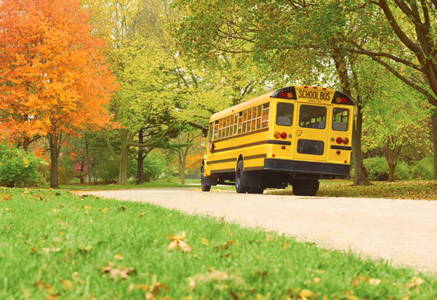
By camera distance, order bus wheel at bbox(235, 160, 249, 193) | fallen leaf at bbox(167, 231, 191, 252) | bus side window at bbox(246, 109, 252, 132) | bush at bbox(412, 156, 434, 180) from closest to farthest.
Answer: fallen leaf at bbox(167, 231, 191, 252), bus side window at bbox(246, 109, 252, 132), bus wheel at bbox(235, 160, 249, 193), bush at bbox(412, 156, 434, 180)

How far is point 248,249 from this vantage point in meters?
4.62

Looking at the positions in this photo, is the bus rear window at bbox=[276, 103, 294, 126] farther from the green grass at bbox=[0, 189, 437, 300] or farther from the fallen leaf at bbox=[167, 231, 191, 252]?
the fallen leaf at bbox=[167, 231, 191, 252]

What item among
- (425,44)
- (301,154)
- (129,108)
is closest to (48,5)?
(129,108)

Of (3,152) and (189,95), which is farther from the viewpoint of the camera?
(189,95)

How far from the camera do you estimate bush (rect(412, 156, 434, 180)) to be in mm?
34750

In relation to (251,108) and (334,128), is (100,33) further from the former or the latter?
(334,128)

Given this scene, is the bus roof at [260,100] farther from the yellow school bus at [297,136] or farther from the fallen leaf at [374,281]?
the fallen leaf at [374,281]

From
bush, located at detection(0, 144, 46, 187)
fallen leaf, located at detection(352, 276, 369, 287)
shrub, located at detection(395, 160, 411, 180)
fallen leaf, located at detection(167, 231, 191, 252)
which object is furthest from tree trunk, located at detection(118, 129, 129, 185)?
fallen leaf, located at detection(352, 276, 369, 287)

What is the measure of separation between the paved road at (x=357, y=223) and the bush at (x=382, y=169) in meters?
29.5

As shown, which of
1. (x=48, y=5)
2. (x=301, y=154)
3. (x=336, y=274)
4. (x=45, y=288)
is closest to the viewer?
(x=45, y=288)

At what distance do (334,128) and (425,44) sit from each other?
4889 mm

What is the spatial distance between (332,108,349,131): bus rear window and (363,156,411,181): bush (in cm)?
2501

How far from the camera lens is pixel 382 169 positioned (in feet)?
126

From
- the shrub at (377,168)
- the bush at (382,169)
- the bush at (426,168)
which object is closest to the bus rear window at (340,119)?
the bush at (426,168)
